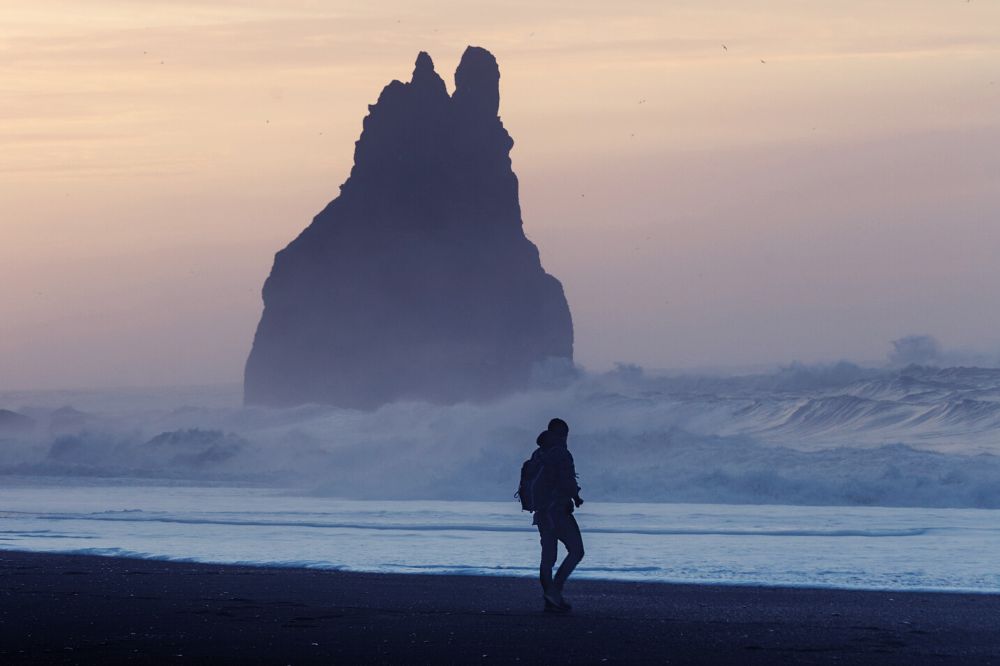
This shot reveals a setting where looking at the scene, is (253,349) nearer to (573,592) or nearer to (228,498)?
(228,498)

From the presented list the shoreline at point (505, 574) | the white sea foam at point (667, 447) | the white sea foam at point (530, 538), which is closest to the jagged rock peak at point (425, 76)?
the white sea foam at point (667, 447)

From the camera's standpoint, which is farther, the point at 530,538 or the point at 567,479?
the point at 530,538

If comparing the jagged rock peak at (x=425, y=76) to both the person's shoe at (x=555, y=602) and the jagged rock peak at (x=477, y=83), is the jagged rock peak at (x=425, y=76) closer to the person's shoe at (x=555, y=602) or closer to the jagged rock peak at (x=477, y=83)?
the jagged rock peak at (x=477, y=83)

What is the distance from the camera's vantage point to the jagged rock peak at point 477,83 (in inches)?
3915

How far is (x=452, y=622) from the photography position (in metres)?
12.3

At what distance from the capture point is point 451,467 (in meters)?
37.4

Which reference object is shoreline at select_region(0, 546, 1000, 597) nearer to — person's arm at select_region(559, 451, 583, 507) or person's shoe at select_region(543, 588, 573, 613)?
person's arm at select_region(559, 451, 583, 507)

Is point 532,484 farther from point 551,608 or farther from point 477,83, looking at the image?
point 477,83

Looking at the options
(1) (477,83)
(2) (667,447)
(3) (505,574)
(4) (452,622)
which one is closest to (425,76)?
(1) (477,83)

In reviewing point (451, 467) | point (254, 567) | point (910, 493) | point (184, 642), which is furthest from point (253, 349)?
point (184, 642)

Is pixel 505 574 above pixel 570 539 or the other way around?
the other way around

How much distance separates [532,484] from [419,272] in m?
86.8

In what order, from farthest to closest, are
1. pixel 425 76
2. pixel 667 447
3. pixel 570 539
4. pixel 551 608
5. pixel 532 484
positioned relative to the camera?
pixel 425 76
pixel 667 447
pixel 532 484
pixel 570 539
pixel 551 608

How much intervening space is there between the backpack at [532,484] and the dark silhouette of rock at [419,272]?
78.8 metres
